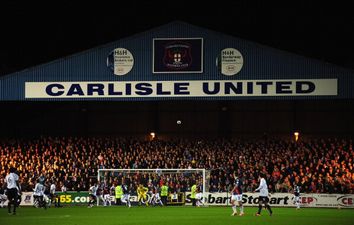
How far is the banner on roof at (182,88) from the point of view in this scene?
50.9m

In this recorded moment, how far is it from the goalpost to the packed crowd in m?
0.11

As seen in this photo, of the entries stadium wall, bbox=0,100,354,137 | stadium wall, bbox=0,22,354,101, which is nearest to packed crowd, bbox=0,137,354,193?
stadium wall, bbox=0,100,354,137

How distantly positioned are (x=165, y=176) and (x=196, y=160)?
484 centimetres

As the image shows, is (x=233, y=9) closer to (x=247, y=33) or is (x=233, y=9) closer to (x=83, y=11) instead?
(x=247, y=33)

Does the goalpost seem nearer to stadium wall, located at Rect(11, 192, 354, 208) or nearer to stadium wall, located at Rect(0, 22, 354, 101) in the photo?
stadium wall, located at Rect(11, 192, 354, 208)

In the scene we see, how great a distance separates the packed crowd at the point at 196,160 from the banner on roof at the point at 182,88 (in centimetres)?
→ 436

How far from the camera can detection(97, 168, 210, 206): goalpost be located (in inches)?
1902

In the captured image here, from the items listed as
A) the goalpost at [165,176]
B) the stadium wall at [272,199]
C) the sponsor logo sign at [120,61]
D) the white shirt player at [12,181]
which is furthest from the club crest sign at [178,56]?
the white shirt player at [12,181]

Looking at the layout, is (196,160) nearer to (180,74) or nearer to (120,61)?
(180,74)

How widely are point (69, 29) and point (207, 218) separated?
40.7 meters

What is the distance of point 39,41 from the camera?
70625mm

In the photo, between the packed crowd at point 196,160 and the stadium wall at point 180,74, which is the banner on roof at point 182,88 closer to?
the stadium wall at point 180,74

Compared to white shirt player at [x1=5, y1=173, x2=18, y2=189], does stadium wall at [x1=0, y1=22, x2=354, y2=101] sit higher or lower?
higher

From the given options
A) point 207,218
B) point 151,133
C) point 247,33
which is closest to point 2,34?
point 151,133
